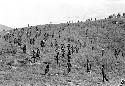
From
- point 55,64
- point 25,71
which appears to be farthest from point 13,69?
point 55,64

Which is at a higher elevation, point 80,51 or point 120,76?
point 80,51

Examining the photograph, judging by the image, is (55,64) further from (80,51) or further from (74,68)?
(80,51)

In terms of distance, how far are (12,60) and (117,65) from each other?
21.3 meters

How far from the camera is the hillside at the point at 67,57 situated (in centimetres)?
4094

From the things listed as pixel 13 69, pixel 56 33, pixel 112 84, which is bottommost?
pixel 112 84

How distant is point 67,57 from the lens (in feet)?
173

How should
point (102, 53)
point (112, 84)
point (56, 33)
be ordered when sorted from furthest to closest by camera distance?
point (56, 33) → point (102, 53) → point (112, 84)

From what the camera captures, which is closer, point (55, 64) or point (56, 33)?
point (55, 64)

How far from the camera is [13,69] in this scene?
4250 cm

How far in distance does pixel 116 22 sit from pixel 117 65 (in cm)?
3421

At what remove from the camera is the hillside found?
40.9m

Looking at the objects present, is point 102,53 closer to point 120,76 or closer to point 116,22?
point 120,76

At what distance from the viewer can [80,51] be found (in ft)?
190

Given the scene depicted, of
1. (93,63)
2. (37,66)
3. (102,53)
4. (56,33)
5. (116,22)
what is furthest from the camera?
(116,22)
